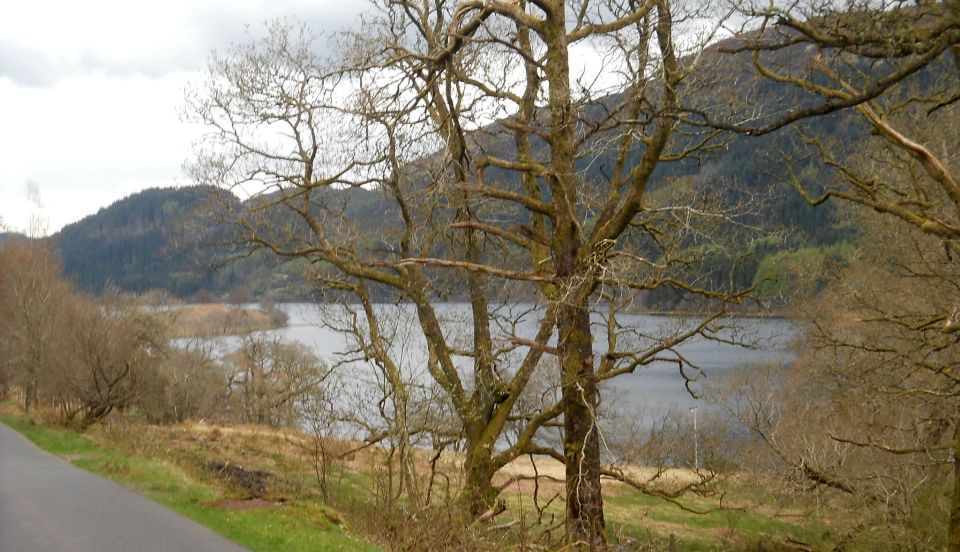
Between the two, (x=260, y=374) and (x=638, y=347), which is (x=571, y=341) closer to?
(x=638, y=347)

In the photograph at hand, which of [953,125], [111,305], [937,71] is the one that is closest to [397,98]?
[937,71]

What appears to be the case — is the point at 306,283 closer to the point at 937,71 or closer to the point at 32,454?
the point at 32,454

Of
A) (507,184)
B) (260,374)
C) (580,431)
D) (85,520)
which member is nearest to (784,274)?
(507,184)

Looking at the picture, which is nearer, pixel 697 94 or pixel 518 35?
pixel 697 94

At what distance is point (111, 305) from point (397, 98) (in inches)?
1466

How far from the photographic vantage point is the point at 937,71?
11461mm

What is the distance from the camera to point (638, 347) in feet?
50.6

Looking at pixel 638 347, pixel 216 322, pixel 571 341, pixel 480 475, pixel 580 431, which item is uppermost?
pixel 571 341

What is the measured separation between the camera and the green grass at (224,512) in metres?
11.0

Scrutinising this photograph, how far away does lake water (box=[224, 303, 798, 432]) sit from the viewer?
1497 cm

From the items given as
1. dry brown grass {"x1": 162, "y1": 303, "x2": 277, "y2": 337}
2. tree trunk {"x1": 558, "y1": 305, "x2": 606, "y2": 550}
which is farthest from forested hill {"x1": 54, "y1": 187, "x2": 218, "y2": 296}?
tree trunk {"x1": 558, "y1": 305, "x2": 606, "y2": 550}

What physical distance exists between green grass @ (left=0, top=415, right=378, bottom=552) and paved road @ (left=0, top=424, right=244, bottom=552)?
0.93 feet

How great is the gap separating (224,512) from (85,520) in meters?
1.94

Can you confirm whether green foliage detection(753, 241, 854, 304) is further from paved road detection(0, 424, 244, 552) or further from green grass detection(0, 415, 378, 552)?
paved road detection(0, 424, 244, 552)
